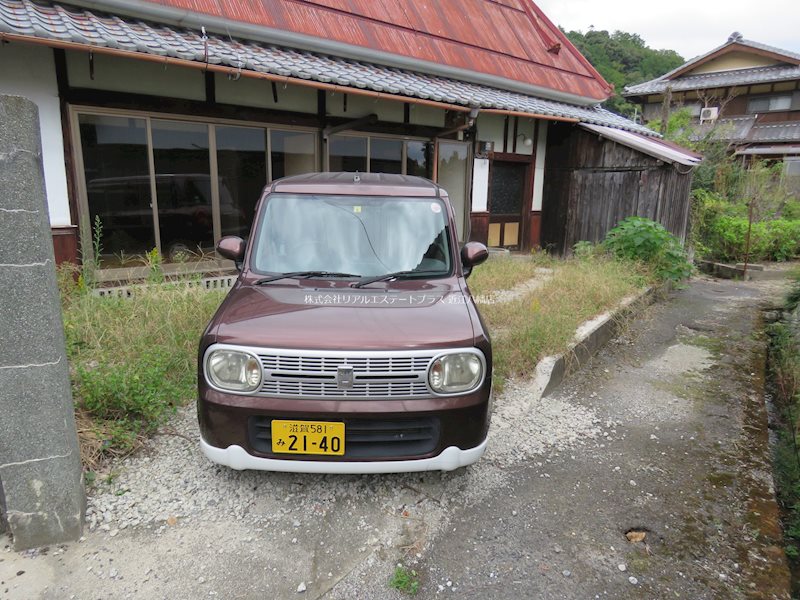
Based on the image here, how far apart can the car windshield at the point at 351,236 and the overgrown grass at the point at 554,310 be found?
5.31 ft

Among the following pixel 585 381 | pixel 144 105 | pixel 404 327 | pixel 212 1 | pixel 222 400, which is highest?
pixel 212 1

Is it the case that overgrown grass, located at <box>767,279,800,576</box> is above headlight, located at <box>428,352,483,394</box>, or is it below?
below

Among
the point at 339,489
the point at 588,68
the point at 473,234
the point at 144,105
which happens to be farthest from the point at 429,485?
the point at 588,68

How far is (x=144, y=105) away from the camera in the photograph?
6609mm

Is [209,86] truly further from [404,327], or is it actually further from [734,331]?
[734,331]

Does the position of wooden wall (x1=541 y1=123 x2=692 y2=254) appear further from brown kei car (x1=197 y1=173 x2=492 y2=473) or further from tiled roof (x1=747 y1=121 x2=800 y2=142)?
tiled roof (x1=747 y1=121 x2=800 y2=142)

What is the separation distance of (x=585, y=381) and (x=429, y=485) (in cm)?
270

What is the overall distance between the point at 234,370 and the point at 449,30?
10626 millimetres

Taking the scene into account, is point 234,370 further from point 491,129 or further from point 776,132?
point 776,132

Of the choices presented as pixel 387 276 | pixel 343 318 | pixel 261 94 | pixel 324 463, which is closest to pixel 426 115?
pixel 261 94

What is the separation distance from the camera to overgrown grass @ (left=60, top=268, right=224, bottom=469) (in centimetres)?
352

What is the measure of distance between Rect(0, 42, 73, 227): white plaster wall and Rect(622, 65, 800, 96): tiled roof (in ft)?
90.1

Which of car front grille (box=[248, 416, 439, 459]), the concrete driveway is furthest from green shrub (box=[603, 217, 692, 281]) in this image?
car front grille (box=[248, 416, 439, 459])

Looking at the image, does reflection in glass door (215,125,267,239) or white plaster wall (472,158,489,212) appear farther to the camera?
white plaster wall (472,158,489,212)
